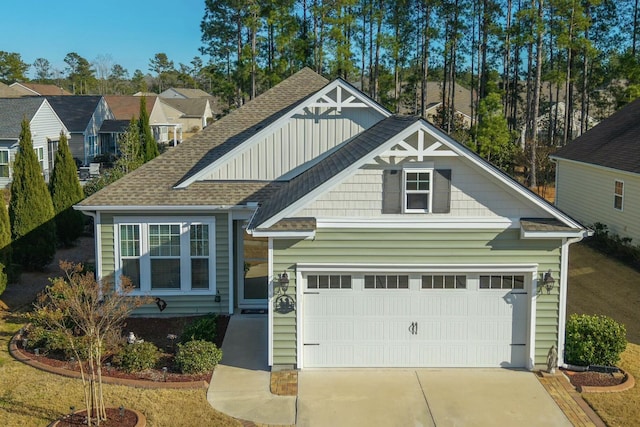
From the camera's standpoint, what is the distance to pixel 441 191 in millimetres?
11781

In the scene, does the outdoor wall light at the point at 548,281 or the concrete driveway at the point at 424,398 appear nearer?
the concrete driveway at the point at 424,398

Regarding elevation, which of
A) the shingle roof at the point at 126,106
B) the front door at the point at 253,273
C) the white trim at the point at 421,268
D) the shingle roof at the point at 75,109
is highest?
the shingle roof at the point at 126,106

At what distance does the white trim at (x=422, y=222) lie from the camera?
11836 millimetres

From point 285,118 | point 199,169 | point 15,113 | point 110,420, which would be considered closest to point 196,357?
point 110,420

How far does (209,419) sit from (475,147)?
105ft

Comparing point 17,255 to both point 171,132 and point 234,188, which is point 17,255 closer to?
point 234,188

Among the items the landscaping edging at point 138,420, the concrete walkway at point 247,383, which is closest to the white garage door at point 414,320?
the concrete walkway at point 247,383

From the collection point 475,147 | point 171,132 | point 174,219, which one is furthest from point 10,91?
point 174,219

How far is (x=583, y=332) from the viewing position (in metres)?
12.3

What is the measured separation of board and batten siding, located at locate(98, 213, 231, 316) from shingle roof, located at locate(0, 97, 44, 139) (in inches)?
853

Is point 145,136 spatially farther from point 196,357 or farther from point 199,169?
point 196,357

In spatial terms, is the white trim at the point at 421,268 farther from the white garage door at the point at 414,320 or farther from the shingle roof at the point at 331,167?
the shingle roof at the point at 331,167

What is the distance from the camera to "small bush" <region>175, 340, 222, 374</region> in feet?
38.9

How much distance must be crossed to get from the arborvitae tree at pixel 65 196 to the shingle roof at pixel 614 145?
67.2ft
